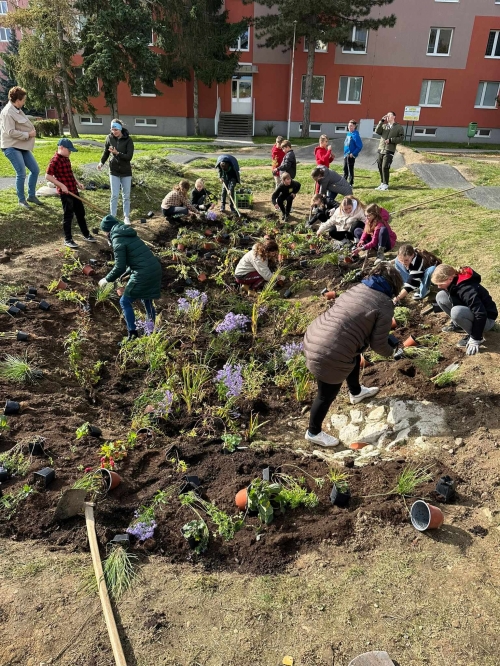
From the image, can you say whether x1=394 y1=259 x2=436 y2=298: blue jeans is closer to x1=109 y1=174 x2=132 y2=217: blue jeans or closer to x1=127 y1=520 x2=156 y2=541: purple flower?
x1=127 y1=520 x2=156 y2=541: purple flower

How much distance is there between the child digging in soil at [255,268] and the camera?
246 inches

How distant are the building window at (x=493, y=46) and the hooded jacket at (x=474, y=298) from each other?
1117 inches

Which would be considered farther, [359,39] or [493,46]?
[359,39]

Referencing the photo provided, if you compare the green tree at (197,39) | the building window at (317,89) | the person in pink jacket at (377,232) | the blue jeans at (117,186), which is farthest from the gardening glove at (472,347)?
the building window at (317,89)

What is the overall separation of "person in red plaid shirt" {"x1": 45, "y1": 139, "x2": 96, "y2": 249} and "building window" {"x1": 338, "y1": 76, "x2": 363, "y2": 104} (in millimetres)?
24259

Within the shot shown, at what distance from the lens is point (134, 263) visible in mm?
5137

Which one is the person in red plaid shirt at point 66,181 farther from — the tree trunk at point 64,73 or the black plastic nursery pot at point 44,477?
the tree trunk at point 64,73

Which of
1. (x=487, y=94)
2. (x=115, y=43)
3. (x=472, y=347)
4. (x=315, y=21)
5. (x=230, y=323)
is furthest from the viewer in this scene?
(x=487, y=94)

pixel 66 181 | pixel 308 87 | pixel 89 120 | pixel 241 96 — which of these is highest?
pixel 308 87

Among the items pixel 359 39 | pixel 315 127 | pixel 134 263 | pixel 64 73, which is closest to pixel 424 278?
pixel 134 263

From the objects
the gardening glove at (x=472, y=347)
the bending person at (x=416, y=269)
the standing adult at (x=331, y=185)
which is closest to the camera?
the gardening glove at (x=472, y=347)

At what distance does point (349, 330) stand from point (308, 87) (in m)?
24.7

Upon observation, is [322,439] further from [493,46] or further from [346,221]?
[493,46]

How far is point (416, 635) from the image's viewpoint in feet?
7.77
